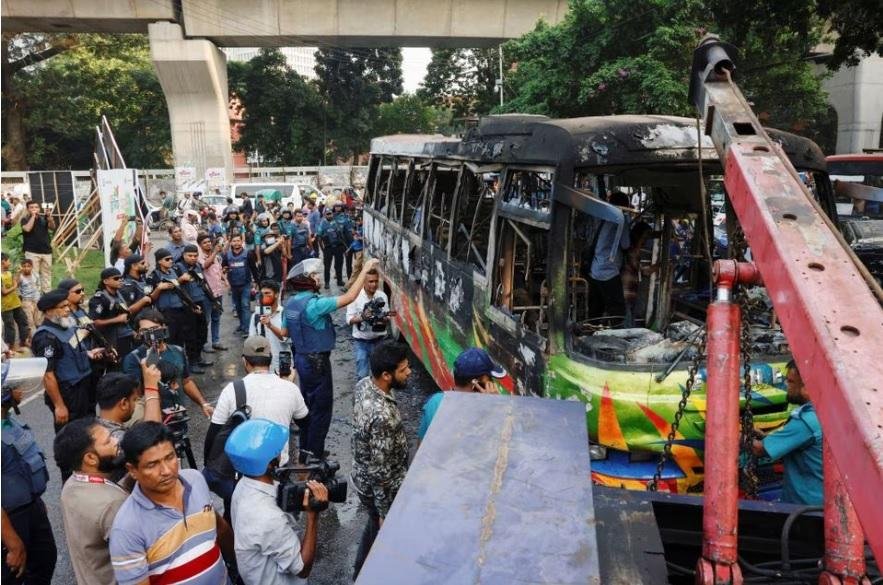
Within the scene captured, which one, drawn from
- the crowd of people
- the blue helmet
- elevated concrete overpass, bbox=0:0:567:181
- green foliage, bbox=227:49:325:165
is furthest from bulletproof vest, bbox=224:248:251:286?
green foliage, bbox=227:49:325:165

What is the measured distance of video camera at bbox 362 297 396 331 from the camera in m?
6.50

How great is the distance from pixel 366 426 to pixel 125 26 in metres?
26.7

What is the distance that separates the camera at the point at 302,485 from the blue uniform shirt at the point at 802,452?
2.06m

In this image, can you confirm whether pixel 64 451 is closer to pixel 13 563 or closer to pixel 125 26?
pixel 13 563

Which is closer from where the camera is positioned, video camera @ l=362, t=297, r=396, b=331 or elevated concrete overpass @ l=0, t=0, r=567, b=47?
video camera @ l=362, t=297, r=396, b=331

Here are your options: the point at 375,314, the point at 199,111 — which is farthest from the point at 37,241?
the point at 199,111

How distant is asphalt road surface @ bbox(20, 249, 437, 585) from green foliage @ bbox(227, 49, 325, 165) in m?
27.7

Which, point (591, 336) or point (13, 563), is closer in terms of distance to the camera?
point (13, 563)

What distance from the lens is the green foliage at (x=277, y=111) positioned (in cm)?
3656

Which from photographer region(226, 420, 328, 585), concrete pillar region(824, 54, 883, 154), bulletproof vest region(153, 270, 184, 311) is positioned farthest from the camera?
concrete pillar region(824, 54, 883, 154)

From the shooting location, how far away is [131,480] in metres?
3.23

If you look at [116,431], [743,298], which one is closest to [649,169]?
[743,298]

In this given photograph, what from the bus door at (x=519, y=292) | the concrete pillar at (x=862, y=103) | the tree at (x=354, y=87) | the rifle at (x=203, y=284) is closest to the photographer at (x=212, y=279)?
the rifle at (x=203, y=284)

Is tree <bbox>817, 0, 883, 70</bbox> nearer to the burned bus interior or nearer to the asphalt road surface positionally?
the burned bus interior
